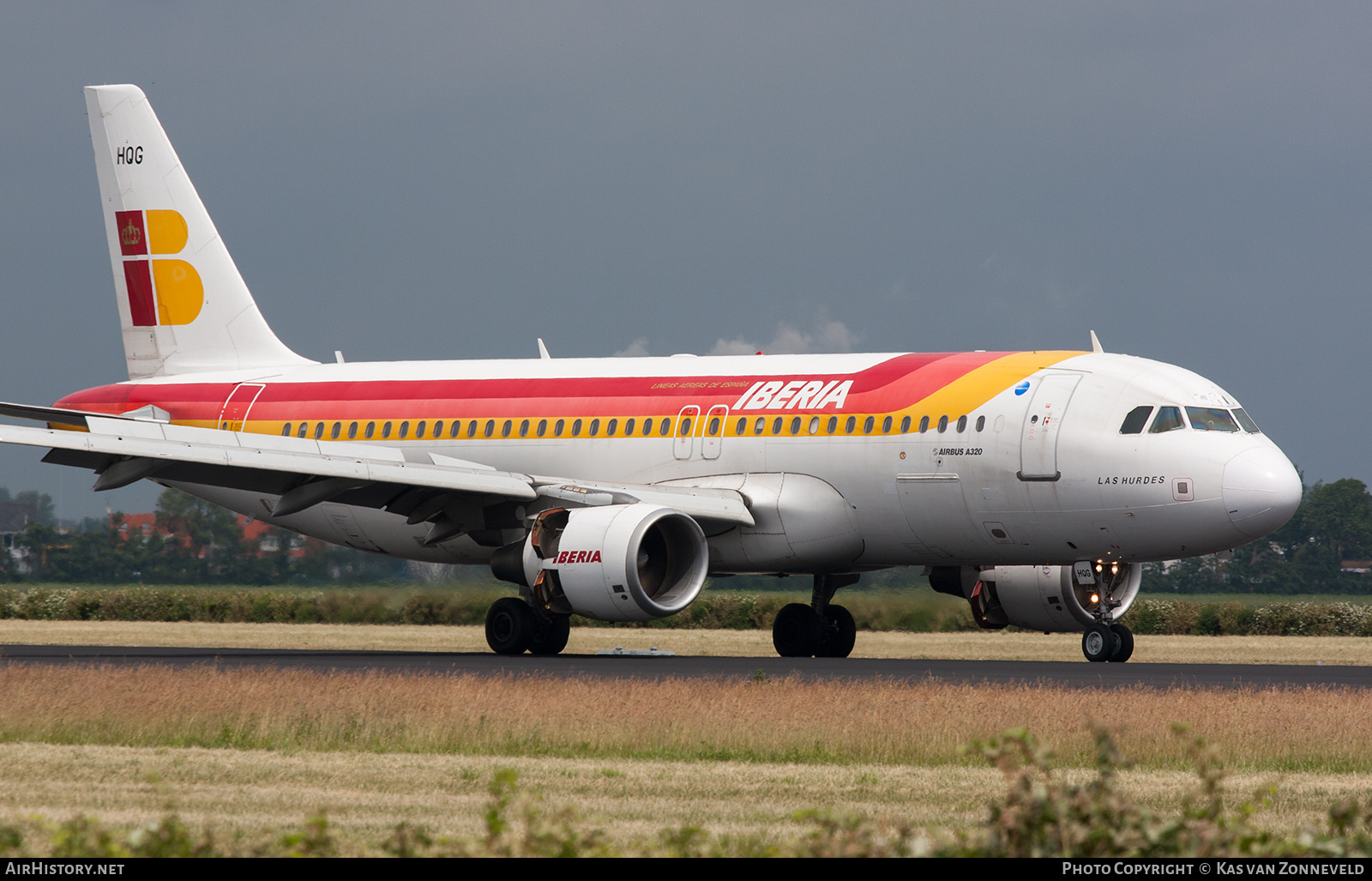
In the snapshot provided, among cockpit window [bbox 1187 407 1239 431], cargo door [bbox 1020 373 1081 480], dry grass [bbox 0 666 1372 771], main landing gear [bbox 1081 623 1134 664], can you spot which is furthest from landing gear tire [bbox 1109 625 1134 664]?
dry grass [bbox 0 666 1372 771]

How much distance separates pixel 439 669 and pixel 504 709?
6.67m

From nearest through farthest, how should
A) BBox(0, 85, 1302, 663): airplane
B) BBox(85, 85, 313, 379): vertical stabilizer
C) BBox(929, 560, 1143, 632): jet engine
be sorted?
BBox(0, 85, 1302, 663): airplane < BBox(929, 560, 1143, 632): jet engine < BBox(85, 85, 313, 379): vertical stabilizer

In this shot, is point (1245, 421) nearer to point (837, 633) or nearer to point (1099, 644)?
point (1099, 644)

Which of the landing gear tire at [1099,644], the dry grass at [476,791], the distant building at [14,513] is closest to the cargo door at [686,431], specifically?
the landing gear tire at [1099,644]

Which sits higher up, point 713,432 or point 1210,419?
point 713,432

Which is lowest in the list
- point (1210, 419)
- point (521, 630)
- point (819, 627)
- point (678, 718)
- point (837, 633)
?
point (837, 633)

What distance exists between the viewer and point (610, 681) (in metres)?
19.1

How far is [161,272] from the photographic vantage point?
33625 millimetres

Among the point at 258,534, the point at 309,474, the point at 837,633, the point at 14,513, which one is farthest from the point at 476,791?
the point at 14,513

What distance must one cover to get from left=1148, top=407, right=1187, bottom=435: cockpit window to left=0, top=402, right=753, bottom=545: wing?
236 inches

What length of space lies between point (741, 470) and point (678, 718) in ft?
37.5

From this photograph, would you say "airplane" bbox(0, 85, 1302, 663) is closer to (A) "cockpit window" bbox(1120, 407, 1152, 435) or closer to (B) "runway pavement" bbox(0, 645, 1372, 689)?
(A) "cockpit window" bbox(1120, 407, 1152, 435)

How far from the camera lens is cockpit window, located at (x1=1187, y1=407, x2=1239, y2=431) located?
78.0ft
